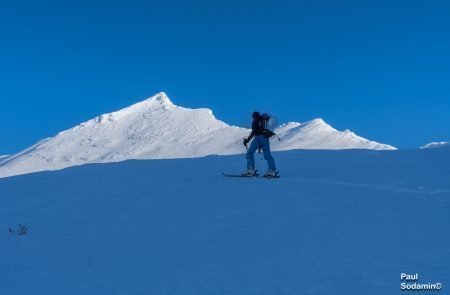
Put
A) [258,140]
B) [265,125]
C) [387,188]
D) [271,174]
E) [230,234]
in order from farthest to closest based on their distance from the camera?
[265,125] < [258,140] < [271,174] < [387,188] < [230,234]

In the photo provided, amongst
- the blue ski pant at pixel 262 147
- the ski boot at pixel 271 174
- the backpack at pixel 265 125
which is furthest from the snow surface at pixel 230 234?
the backpack at pixel 265 125

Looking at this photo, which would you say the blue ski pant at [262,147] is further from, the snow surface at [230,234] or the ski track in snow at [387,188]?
the ski track in snow at [387,188]

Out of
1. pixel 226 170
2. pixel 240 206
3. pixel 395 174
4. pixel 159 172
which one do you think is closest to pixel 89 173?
pixel 159 172

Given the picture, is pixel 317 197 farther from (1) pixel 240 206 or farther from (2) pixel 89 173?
(2) pixel 89 173

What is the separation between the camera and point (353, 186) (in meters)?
12.2

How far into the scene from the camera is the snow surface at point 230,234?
21.8 ft

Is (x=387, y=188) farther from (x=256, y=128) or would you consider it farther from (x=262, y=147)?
(x=256, y=128)

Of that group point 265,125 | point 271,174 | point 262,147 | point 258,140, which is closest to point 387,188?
point 271,174

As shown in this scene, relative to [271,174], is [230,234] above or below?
below

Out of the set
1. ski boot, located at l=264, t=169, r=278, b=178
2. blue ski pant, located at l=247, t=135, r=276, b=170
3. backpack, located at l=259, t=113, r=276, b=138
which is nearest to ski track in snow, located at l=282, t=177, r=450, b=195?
ski boot, located at l=264, t=169, r=278, b=178

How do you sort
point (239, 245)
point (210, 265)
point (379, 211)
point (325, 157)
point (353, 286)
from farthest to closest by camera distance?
point (325, 157) < point (379, 211) < point (239, 245) < point (210, 265) < point (353, 286)

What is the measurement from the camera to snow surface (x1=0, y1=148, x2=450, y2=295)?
6.64 meters

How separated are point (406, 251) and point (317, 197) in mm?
3812

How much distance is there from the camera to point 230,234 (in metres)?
8.52
